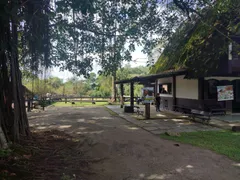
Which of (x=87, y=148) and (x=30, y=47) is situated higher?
(x=30, y=47)

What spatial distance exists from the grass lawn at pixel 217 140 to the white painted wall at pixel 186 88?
16.0 ft

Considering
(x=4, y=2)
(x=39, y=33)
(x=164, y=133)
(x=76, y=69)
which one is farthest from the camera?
(x=164, y=133)

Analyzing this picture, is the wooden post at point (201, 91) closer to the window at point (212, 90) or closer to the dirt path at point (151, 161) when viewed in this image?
the window at point (212, 90)

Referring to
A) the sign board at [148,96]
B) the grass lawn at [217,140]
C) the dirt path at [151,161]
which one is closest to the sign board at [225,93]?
the sign board at [148,96]

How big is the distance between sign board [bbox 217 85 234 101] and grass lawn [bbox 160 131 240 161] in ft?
12.6

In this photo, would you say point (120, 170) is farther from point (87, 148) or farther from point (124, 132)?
point (124, 132)

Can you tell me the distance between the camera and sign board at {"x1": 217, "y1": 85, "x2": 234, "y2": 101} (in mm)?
10344

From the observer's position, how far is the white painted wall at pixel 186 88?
11.6 meters

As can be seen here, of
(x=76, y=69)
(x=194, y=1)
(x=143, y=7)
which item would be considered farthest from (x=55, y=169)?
(x=194, y=1)

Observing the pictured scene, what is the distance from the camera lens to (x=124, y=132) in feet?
23.5

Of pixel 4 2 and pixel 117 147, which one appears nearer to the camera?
pixel 4 2

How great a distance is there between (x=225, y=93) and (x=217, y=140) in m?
5.46

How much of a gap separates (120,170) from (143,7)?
521 centimetres

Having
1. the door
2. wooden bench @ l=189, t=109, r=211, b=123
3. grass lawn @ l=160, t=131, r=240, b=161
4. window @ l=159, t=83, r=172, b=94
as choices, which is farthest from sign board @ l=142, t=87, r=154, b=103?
the door
